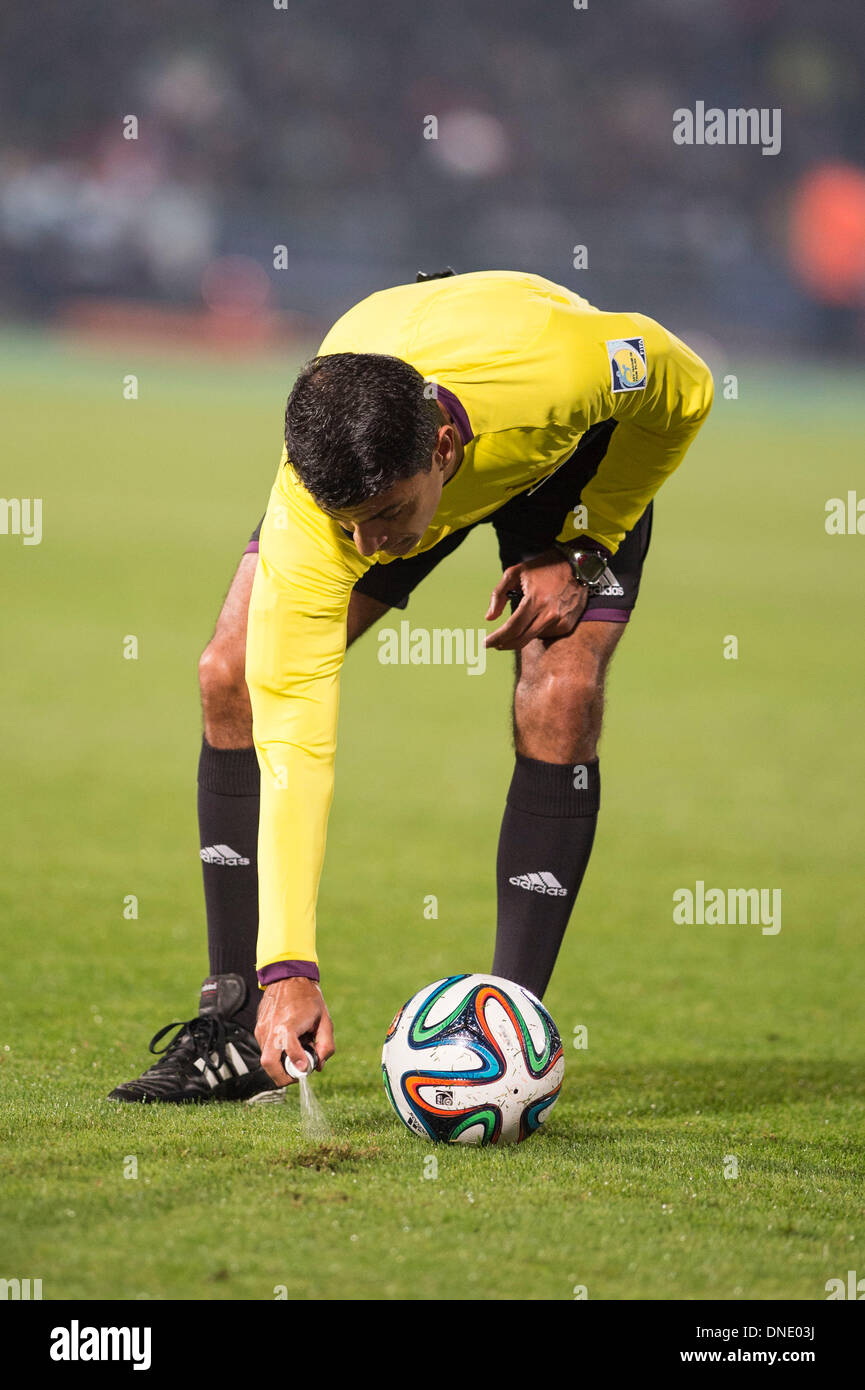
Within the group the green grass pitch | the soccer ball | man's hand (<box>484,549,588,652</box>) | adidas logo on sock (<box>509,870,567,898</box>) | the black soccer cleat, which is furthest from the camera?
adidas logo on sock (<box>509,870,567,898</box>)

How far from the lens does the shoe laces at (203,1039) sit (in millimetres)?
3715

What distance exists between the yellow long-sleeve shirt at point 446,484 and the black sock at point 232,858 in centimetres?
83

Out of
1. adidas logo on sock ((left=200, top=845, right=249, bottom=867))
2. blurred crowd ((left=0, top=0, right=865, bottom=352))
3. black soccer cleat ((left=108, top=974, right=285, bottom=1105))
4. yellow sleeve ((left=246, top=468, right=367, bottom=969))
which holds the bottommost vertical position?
black soccer cleat ((left=108, top=974, right=285, bottom=1105))

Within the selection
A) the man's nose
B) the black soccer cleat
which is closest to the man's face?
the man's nose

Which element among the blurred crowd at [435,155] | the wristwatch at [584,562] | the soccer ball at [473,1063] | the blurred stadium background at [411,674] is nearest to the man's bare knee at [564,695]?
the wristwatch at [584,562]

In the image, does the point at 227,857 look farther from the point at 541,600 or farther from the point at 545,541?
the point at 545,541

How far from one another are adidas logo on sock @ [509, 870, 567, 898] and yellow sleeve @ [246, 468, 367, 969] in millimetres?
965

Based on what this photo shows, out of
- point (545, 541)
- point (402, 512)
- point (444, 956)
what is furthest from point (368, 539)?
point (444, 956)

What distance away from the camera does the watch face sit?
12.7 ft

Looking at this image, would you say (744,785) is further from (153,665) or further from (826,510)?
(826,510)

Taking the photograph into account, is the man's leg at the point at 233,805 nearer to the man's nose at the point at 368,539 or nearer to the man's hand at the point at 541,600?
the man's hand at the point at 541,600

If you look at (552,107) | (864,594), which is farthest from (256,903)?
(552,107)

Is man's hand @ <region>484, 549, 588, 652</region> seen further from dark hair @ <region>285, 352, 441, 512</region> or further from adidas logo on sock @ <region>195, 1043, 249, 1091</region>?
adidas logo on sock @ <region>195, 1043, 249, 1091</region>

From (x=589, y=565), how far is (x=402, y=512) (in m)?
1.03
